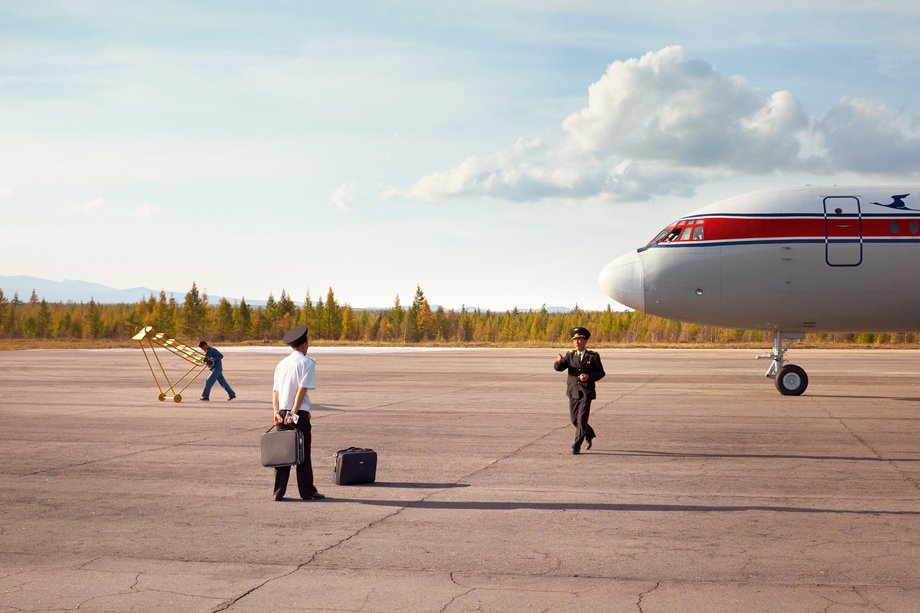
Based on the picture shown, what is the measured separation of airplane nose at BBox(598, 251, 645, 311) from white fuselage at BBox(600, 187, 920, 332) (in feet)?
0.10

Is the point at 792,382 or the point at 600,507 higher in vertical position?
the point at 792,382

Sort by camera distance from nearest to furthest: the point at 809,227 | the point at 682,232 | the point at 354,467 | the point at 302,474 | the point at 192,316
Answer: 1. the point at 302,474
2. the point at 354,467
3. the point at 809,227
4. the point at 682,232
5. the point at 192,316

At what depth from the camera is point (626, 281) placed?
24062mm

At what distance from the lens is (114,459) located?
13367 mm

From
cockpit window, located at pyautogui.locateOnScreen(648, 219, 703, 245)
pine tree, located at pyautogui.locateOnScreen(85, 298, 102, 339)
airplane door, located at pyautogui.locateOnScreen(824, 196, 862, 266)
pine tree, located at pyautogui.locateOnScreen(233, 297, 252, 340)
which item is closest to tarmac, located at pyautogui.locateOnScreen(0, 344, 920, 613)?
airplane door, located at pyautogui.locateOnScreen(824, 196, 862, 266)

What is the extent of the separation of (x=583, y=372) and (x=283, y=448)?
553cm

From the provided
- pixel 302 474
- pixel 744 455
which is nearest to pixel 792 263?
pixel 744 455

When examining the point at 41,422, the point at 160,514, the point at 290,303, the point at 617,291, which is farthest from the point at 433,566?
the point at 290,303

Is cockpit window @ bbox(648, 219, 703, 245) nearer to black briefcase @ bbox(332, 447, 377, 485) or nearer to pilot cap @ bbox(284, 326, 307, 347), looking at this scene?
black briefcase @ bbox(332, 447, 377, 485)

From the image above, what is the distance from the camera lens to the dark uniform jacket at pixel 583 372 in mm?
13719

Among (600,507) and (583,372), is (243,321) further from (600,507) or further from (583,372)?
(600,507)

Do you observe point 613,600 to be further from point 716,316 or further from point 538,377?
point 538,377

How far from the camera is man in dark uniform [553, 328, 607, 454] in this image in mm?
13664

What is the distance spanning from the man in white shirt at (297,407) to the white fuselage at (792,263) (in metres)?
15.0
